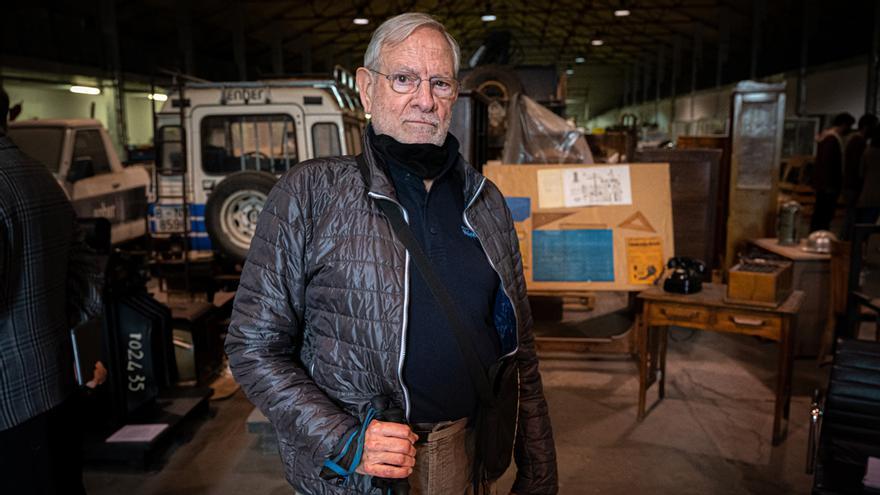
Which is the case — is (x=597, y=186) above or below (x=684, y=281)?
above

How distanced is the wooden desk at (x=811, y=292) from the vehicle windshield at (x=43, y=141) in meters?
6.59

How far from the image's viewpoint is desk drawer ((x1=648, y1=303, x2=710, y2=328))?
140 inches

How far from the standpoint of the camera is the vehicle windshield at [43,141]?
649 cm

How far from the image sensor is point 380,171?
1.47 metres

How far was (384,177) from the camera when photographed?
1459 millimetres

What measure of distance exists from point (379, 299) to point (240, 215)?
16.5 feet

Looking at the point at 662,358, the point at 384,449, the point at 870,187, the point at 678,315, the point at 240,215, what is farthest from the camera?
the point at 870,187

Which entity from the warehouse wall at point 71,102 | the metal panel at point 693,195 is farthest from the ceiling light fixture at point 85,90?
the metal panel at point 693,195

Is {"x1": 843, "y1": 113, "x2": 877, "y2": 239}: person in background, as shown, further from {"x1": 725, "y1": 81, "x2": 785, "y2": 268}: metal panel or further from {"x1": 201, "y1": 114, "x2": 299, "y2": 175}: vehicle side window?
{"x1": 201, "y1": 114, "x2": 299, "y2": 175}: vehicle side window

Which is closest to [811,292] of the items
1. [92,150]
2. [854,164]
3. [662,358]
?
[662,358]

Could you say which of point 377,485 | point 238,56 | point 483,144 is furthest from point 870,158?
point 238,56

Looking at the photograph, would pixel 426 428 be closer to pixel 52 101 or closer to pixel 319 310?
pixel 319 310

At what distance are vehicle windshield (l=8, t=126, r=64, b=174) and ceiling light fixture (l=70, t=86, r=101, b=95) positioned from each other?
293 inches

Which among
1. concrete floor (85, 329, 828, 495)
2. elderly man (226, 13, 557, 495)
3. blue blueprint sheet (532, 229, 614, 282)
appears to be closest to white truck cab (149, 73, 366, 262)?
blue blueprint sheet (532, 229, 614, 282)
